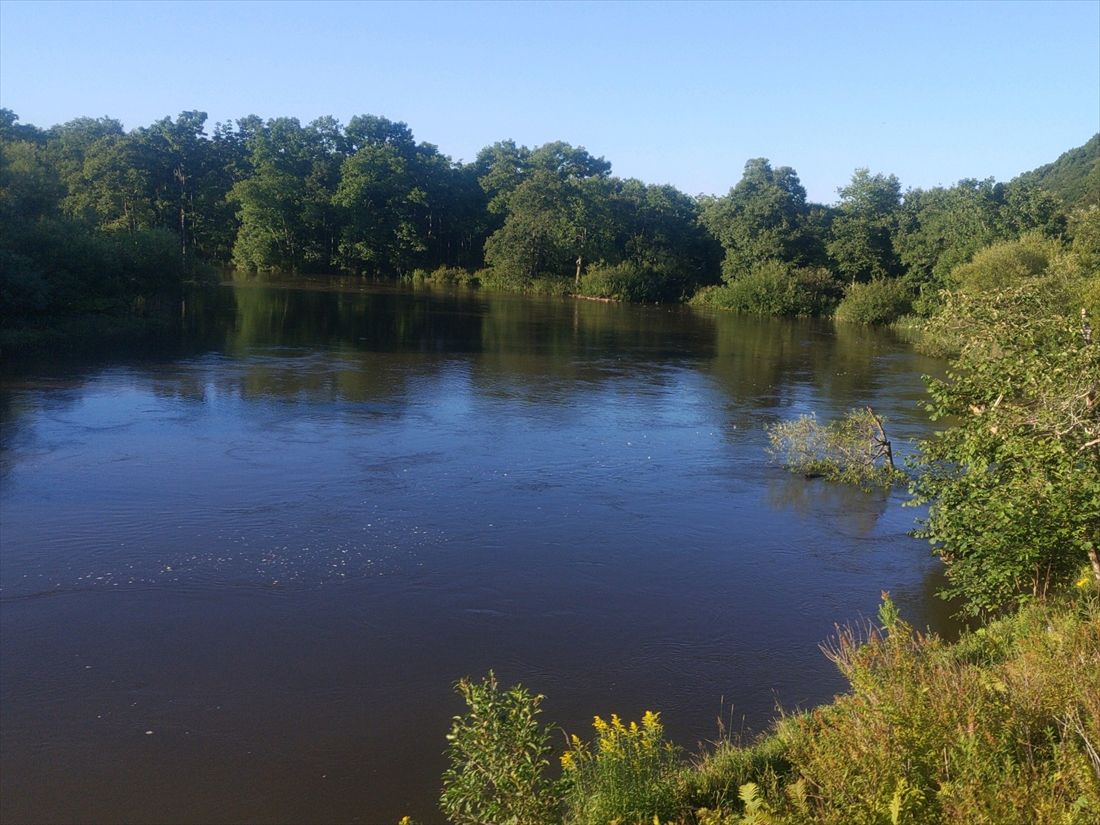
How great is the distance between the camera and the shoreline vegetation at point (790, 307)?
5496 mm

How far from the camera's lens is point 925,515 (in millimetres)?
16969

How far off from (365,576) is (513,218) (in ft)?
194

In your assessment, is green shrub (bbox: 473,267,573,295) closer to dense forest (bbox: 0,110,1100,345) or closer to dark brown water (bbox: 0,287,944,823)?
dense forest (bbox: 0,110,1100,345)

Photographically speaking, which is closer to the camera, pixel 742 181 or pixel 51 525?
pixel 51 525

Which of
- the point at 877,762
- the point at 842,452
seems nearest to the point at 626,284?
the point at 842,452

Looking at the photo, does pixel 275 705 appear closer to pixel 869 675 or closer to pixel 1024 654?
pixel 869 675

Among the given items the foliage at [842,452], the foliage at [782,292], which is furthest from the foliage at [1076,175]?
the foliage at [842,452]

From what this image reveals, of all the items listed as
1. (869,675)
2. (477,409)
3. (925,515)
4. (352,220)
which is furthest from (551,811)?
(352,220)

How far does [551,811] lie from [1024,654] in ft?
12.5

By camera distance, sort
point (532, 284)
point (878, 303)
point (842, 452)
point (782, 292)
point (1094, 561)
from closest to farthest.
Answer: point (1094, 561)
point (842, 452)
point (878, 303)
point (782, 292)
point (532, 284)

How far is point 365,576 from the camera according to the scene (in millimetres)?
12688

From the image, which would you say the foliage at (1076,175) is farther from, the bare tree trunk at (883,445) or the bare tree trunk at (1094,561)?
the bare tree trunk at (1094,561)

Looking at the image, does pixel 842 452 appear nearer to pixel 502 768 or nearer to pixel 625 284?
pixel 502 768

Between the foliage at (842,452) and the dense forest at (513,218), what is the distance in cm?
2729
